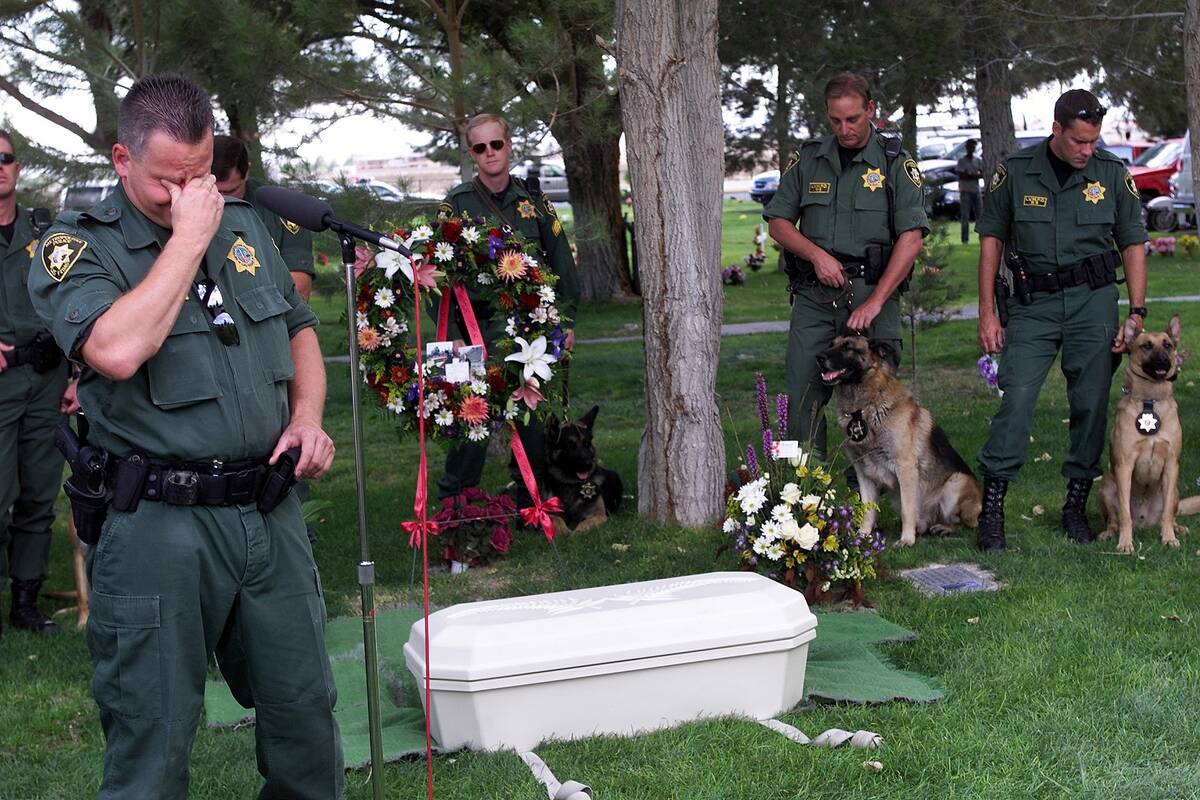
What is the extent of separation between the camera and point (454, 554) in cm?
680

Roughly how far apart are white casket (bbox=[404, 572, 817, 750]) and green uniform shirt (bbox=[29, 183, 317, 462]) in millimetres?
1314

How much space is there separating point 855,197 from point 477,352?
2036 mm

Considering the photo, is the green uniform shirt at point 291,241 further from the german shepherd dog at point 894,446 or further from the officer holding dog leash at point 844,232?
the german shepherd dog at point 894,446

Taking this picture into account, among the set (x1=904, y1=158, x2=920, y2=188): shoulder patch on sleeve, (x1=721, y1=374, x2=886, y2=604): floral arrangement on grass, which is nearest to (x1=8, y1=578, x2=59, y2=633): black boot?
(x1=721, y1=374, x2=886, y2=604): floral arrangement on grass

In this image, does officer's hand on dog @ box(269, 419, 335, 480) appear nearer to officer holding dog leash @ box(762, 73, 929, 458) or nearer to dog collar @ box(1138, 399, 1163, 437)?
officer holding dog leash @ box(762, 73, 929, 458)

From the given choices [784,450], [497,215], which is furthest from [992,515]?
[497,215]

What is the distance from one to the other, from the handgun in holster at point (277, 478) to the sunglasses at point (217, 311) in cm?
28

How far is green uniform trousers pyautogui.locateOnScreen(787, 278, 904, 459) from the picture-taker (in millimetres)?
6922

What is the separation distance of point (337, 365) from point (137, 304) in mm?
11936

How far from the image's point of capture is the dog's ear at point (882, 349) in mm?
6848

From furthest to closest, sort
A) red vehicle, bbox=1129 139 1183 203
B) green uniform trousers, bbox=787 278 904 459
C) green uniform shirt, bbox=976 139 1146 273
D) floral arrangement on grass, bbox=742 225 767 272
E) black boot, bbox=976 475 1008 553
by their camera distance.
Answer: red vehicle, bbox=1129 139 1183 203 → floral arrangement on grass, bbox=742 225 767 272 → green uniform trousers, bbox=787 278 904 459 → black boot, bbox=976 475 1008 553 → green uniform shirt, bbox=976 139 1146 273

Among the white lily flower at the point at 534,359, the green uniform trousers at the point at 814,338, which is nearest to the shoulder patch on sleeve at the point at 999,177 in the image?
the green uniform trousers at the point at 814,338

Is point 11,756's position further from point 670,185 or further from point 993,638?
point 670,185

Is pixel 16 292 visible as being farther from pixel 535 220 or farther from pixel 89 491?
pixel 89 491
